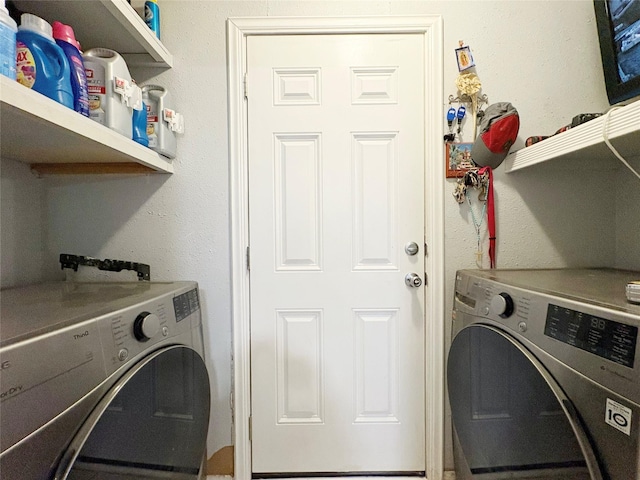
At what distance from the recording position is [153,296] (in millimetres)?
986

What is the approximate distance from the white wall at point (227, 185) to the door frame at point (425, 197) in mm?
43

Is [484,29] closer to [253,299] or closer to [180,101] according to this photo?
[180,101]

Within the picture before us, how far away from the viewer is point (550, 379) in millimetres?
717

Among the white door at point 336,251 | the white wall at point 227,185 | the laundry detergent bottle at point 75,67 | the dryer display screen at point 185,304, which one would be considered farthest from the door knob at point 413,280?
the laundry detergent bottle at point 75,67

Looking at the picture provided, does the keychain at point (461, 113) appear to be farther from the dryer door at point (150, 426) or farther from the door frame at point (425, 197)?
the dryer door at point (150, 426)

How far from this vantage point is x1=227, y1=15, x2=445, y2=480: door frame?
138 centimetres

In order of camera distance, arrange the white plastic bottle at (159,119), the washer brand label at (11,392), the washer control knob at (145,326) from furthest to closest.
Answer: the white plastic bottle at (159,119) < the washer control knob at (145,326) < the washer brand label at (11,392)

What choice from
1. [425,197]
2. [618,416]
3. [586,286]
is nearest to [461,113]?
[425,197]

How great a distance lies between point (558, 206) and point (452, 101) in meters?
0.59

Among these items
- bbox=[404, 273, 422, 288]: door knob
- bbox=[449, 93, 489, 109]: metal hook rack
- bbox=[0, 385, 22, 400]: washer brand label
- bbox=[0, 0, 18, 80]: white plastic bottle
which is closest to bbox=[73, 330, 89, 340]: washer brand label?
bbox=[0, 385, 22, 400]: washer brand label

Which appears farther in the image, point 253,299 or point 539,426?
point 253,299

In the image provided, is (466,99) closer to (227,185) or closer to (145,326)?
(227,185)

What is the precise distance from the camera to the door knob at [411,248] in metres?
1.40

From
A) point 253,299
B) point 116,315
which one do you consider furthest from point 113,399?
point 253,299
